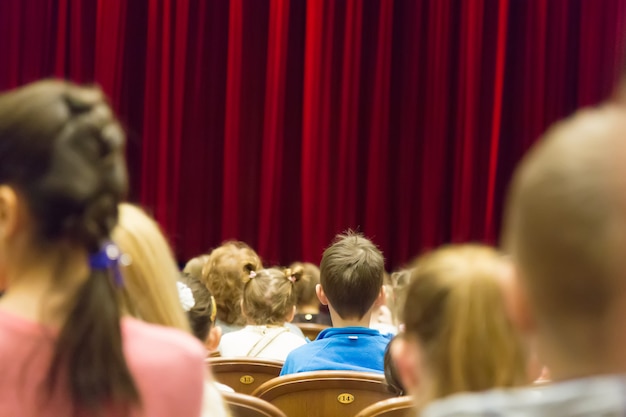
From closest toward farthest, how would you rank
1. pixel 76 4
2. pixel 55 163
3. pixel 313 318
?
1. pixel 55 163
2. pixel 313 318
3. pixel 76 4

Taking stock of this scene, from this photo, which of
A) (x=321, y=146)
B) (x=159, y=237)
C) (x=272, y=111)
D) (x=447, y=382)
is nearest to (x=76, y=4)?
(x=272, y=111)

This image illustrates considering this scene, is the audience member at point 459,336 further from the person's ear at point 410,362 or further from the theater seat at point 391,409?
the theater seat at point 391,409

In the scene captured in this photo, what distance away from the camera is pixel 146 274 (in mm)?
A: 1355

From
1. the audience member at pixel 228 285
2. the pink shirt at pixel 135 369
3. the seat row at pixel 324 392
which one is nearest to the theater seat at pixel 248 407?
the seat row at pixel 324 392

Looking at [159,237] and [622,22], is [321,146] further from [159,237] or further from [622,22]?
[159,237]

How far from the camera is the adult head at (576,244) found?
A: 748 millimetres

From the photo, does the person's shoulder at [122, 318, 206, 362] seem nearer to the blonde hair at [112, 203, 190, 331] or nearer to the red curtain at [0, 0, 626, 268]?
the blonde hair at [112, 203, 190, 331]

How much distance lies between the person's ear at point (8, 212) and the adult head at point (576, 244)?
2.03 feet

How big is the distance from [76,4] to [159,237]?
19.8 ft

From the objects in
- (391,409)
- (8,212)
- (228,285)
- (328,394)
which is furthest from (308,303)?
(8,212)

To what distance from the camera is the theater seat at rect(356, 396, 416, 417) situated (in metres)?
1.86

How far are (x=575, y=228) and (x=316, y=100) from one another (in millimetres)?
6200

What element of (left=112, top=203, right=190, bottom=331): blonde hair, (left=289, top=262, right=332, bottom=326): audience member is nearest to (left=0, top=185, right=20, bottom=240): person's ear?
(left=112, top=203, right=190, bottom=331): blonde hair

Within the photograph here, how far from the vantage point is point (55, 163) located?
1.05 meters
